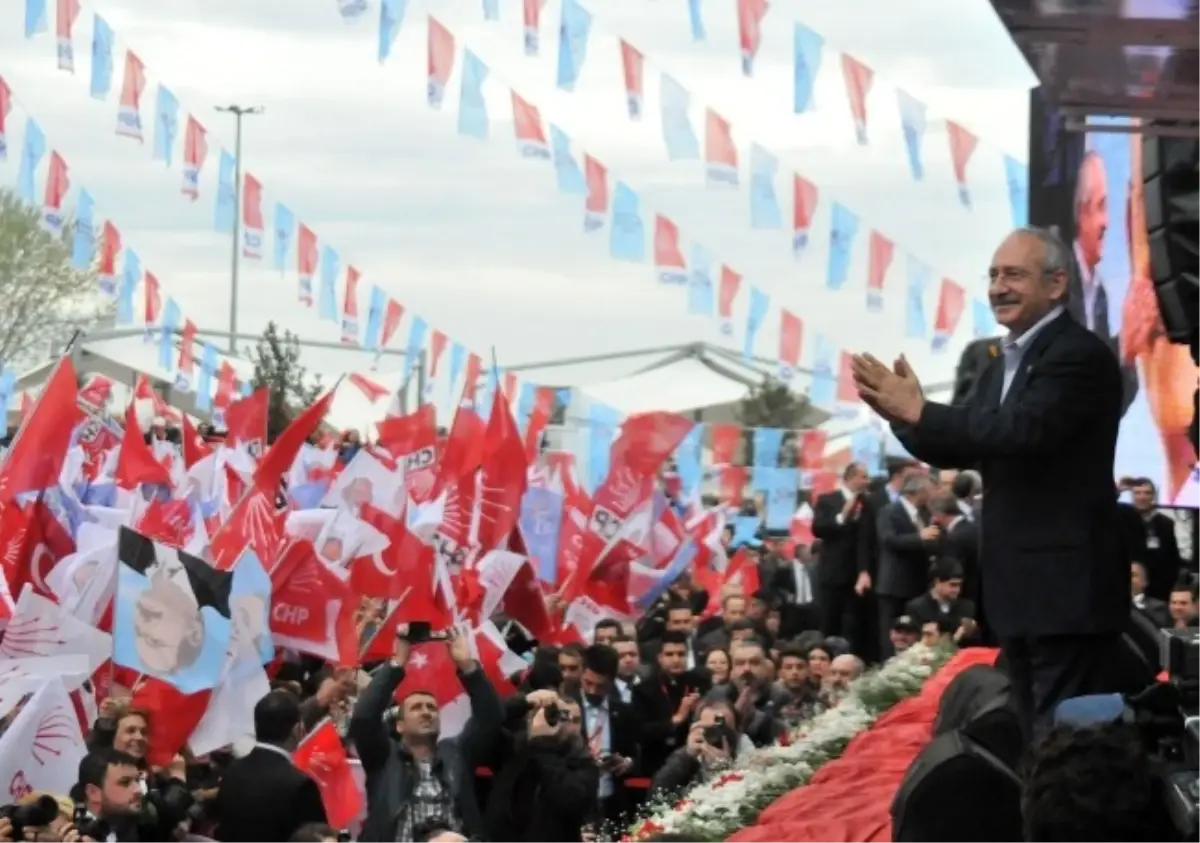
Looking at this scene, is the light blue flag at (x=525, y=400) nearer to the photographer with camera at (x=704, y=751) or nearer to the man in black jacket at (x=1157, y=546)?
the man in black jacket at (x=1157, y=546)

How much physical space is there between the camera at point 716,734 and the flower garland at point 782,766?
77 centimetres

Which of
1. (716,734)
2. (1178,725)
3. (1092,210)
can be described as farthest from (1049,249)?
(1092,210)

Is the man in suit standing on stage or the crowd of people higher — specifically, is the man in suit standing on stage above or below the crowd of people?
above

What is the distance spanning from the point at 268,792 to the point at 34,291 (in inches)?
1765

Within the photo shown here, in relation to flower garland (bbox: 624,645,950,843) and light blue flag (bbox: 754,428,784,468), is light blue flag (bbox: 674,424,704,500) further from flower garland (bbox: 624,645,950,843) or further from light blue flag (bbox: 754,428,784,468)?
flower garland (bbox: 624,645,950,843)

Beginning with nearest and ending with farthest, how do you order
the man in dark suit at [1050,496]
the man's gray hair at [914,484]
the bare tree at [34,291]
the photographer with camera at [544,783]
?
1. the man in dark suit at [1050,496]
2. the photographer with camera at [544,783]
3. the man's gray hair at [914,484]
4. the bare tree at [34,291]

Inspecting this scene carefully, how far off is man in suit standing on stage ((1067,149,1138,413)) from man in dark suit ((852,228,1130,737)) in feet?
36.4

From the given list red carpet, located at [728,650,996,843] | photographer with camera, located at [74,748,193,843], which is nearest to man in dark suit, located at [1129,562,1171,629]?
red carpet, located at [728,650,996,843]

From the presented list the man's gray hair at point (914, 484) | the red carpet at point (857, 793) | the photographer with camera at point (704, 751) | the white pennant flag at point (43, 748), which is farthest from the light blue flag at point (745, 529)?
the red carpet at point (857, 793)

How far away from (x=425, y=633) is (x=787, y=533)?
2016 cm

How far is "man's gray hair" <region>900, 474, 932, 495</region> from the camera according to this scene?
16984 mm

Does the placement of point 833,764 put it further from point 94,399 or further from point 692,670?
point 94,399

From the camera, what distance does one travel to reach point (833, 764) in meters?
8.02

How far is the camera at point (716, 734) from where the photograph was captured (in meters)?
11.1
